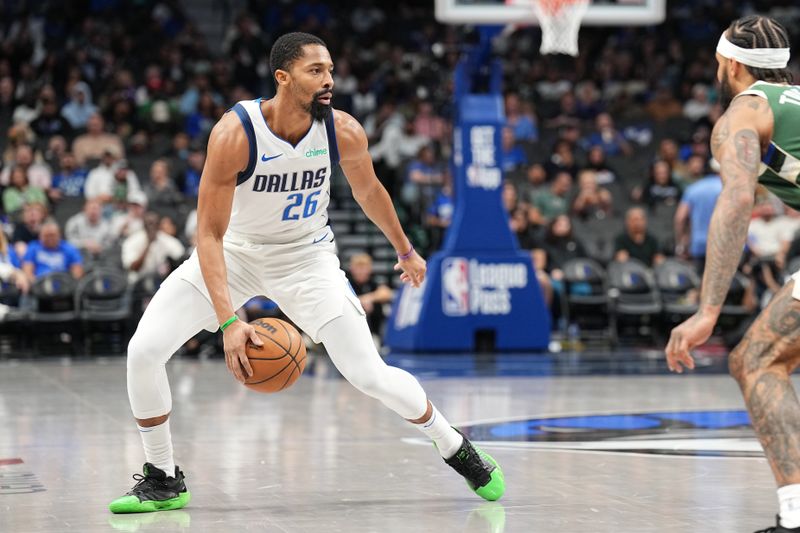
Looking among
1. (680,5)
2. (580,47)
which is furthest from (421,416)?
(680,5)

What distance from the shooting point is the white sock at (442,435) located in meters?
5.77

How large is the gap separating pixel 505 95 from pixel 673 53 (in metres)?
3.88

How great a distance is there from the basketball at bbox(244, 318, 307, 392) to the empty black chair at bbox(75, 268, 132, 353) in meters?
9.21

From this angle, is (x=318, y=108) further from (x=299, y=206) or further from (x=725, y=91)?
(x=725, y=91)

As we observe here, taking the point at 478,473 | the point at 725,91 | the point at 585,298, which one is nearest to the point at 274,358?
the point at 478,473

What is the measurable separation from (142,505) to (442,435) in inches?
53.5

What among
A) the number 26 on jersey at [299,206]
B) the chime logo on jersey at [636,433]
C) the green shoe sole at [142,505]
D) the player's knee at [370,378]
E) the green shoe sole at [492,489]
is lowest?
the chime logo on jersey at [636,433]

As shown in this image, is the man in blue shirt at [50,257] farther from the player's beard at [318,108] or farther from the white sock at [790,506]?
the white sock at [790,506]

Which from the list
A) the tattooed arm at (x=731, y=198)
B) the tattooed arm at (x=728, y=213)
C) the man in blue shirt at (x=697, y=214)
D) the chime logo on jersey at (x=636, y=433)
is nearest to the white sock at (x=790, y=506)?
the tattooed arm at (x=728, y=213)

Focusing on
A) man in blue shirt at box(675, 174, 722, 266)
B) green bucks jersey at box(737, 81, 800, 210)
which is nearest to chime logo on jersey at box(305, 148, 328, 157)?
green bucks jersey at box(737, 81, 800, 210)

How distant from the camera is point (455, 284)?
13.8 metres

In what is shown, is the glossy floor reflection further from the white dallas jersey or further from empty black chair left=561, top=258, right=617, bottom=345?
empty black chair left=561, top=258, right=617, bottom=345

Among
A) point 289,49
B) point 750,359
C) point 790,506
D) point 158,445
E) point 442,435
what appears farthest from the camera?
point 442,435

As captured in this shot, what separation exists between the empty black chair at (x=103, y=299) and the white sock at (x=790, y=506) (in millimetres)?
10871
